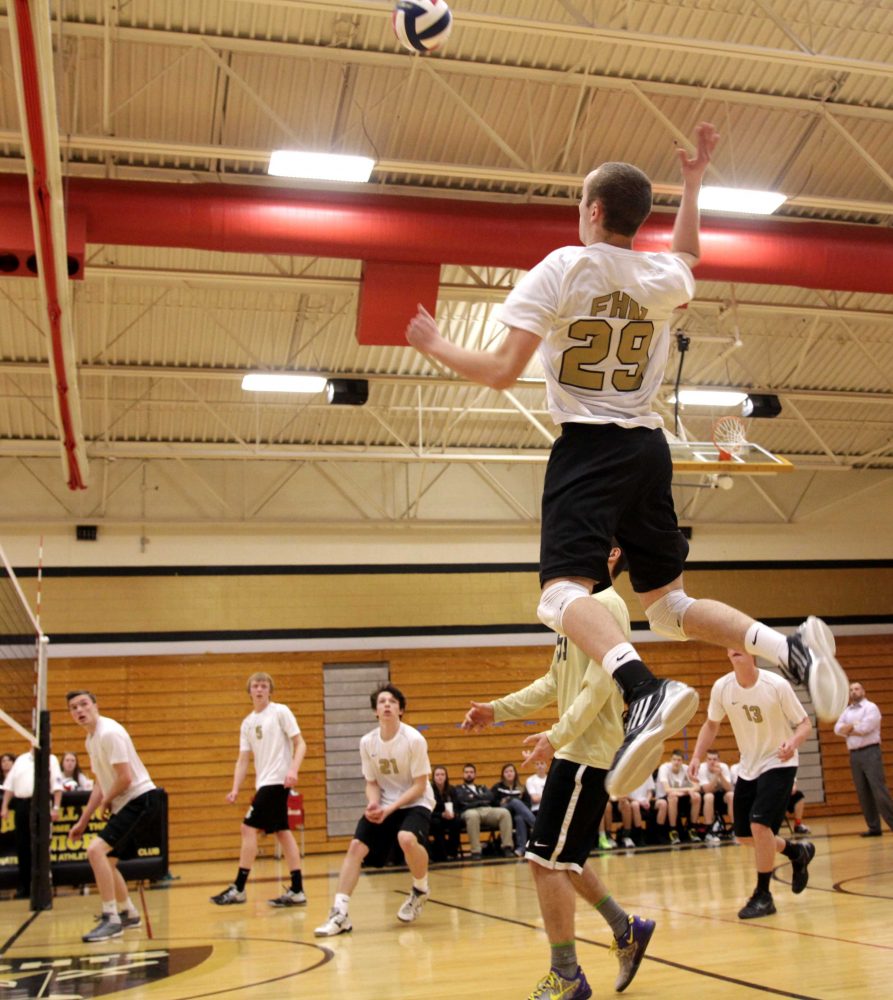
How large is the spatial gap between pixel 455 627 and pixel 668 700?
19654 mm

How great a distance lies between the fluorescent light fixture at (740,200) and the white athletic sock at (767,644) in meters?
10.8

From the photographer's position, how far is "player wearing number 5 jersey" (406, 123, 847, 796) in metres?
3.67

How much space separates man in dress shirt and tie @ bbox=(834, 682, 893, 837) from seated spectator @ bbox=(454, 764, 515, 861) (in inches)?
217

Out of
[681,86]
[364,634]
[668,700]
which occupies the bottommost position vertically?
[668,700]

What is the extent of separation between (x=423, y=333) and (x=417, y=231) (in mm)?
9956

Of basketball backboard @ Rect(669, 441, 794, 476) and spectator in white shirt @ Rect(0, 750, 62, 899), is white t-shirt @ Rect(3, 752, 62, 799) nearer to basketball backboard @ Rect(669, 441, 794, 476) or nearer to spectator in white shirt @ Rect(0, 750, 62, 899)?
spectator in white shirt @ Rect(0, 750, 62, 899)

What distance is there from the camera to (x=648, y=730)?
11.2 feet

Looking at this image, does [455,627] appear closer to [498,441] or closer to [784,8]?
[498,441]

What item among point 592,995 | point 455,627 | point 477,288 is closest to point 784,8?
point 477,288

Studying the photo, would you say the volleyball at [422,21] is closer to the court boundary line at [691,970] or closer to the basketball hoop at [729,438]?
the court boundary line at [691,970]

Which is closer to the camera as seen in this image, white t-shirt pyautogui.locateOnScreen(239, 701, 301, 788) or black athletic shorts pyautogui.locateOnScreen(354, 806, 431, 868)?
black athletic shorts pyautogui.locateOnScreen(354, 806, 431, 868)

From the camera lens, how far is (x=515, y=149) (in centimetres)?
1459

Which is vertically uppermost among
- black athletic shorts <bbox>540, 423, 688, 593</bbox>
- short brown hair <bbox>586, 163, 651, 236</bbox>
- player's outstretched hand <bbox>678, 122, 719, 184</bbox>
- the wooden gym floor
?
player's outstretched hand <bbox>678, 122, 719, 184</bbox>

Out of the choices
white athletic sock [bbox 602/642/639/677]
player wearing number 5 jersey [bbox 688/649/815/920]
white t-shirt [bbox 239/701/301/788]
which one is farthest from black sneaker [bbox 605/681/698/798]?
white t-shirt [bbox 239/701/301/788]
